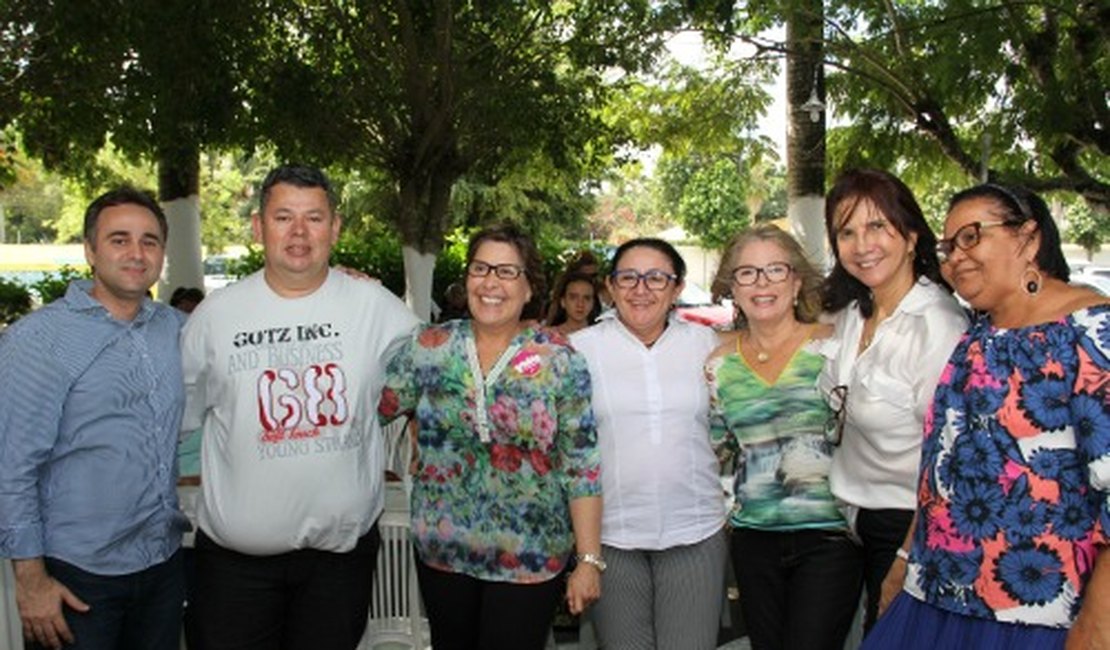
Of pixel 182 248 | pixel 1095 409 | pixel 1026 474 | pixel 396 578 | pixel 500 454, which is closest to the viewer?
pixel 1095 409

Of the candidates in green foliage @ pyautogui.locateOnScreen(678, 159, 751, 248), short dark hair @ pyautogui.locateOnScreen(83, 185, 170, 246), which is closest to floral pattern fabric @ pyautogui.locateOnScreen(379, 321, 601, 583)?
short dark hair @ pyautogui.locateOnScreen(83, 185, 170, 246)

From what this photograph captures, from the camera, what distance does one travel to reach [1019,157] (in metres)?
11.5

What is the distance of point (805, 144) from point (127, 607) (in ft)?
31.7

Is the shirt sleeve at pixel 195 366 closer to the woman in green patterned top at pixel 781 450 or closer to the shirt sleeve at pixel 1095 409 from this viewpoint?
the woman in green patterned top at pixel 781 450

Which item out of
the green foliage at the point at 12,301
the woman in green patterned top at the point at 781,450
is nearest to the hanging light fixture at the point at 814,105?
the woman in green patterned top at the point at 781,450

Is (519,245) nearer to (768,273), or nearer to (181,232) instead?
(768,273)

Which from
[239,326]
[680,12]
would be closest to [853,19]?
[680,12]

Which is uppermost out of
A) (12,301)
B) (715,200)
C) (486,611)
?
(715,200)

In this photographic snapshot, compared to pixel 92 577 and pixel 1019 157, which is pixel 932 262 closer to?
pixel 92 577

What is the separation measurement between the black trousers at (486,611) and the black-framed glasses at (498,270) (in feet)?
2.98

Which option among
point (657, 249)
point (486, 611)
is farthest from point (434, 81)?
point (486, 611)

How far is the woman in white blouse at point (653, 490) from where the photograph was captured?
317cm

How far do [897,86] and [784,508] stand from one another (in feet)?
27.2

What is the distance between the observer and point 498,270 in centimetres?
304
